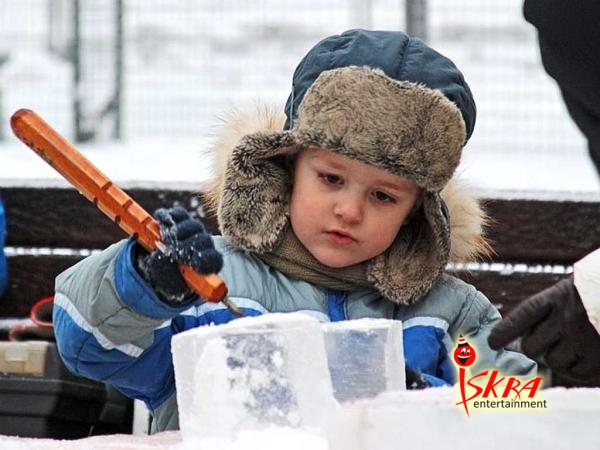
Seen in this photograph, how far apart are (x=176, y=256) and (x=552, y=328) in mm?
446

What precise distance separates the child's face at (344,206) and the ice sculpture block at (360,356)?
64cm

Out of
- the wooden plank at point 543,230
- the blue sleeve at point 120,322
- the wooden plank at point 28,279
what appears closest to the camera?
the blue sleeve at point 120,322

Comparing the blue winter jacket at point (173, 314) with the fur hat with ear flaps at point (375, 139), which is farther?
the fur hat with ear flaps at point (375, 139)

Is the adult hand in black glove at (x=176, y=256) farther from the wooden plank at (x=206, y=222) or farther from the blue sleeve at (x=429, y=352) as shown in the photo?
the wooden plank at (x=206, y=222)

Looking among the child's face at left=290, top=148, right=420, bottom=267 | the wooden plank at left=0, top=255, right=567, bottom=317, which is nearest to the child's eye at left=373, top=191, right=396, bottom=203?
the child's face at left=290, top=148, right=420, bottom=267

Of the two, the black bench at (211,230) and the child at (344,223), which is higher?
the child at (344,223)

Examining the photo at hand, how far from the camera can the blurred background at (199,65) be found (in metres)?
5.41

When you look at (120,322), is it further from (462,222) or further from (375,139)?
(462,222)

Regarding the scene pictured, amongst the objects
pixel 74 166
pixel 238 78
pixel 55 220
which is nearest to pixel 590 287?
pixel 74 166

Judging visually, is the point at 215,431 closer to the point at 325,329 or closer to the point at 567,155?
the point at 325,329

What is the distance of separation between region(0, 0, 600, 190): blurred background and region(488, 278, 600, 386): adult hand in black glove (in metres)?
3.54

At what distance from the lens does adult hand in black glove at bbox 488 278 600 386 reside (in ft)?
4.61

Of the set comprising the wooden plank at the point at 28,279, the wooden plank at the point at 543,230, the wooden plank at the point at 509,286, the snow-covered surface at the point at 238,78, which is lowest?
the snow-covered surface at the point at 238,78

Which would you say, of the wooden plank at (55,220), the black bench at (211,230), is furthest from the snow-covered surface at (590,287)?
the wooden plank at (55,220)
